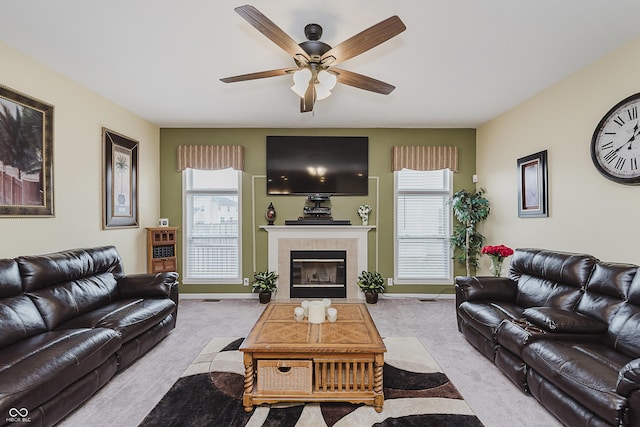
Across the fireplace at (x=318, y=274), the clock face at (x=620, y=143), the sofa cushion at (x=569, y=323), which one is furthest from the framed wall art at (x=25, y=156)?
the clock face at (x=620, y=143)

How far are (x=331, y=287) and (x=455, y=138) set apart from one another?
3.14m

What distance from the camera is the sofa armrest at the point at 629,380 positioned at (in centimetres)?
156

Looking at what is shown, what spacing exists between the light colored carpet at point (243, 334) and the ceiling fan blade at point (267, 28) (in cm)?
263

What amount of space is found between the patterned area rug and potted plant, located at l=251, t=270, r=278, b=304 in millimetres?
2010

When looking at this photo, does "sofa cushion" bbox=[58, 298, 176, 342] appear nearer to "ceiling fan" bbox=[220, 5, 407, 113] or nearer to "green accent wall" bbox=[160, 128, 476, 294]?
"green accent wall" bbox=[160, 128, 476, 294]

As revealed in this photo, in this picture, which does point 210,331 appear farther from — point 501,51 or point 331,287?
point 501,51

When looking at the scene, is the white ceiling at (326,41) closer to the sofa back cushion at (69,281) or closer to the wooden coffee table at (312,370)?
the sofa back cushion at (69,281)

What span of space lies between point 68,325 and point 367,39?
318 cm

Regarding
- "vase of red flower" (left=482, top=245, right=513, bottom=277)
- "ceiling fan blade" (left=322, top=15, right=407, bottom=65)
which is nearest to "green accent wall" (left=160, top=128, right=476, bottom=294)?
"vase of red flower" (left=482, top=245, right=513, bottom=277)

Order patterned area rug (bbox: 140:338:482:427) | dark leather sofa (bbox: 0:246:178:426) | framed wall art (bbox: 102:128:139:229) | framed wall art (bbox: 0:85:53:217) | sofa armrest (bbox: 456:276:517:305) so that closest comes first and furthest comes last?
dark leather sofa (bbox: 0:246:178:426) < patterned area rug (bbox: 140:338:482:427) < framed wall art (bbox: 0:85:53:217) < sofa armrest (bbox: 456:276:517:305) < framed wall art (bbox: 102:128:139:229)

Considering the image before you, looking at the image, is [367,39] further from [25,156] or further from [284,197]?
[284,197]

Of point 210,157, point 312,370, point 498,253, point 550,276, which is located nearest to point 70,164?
point 210,157

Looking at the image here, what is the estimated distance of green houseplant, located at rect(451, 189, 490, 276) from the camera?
185 inches

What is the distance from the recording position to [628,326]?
2.12m
